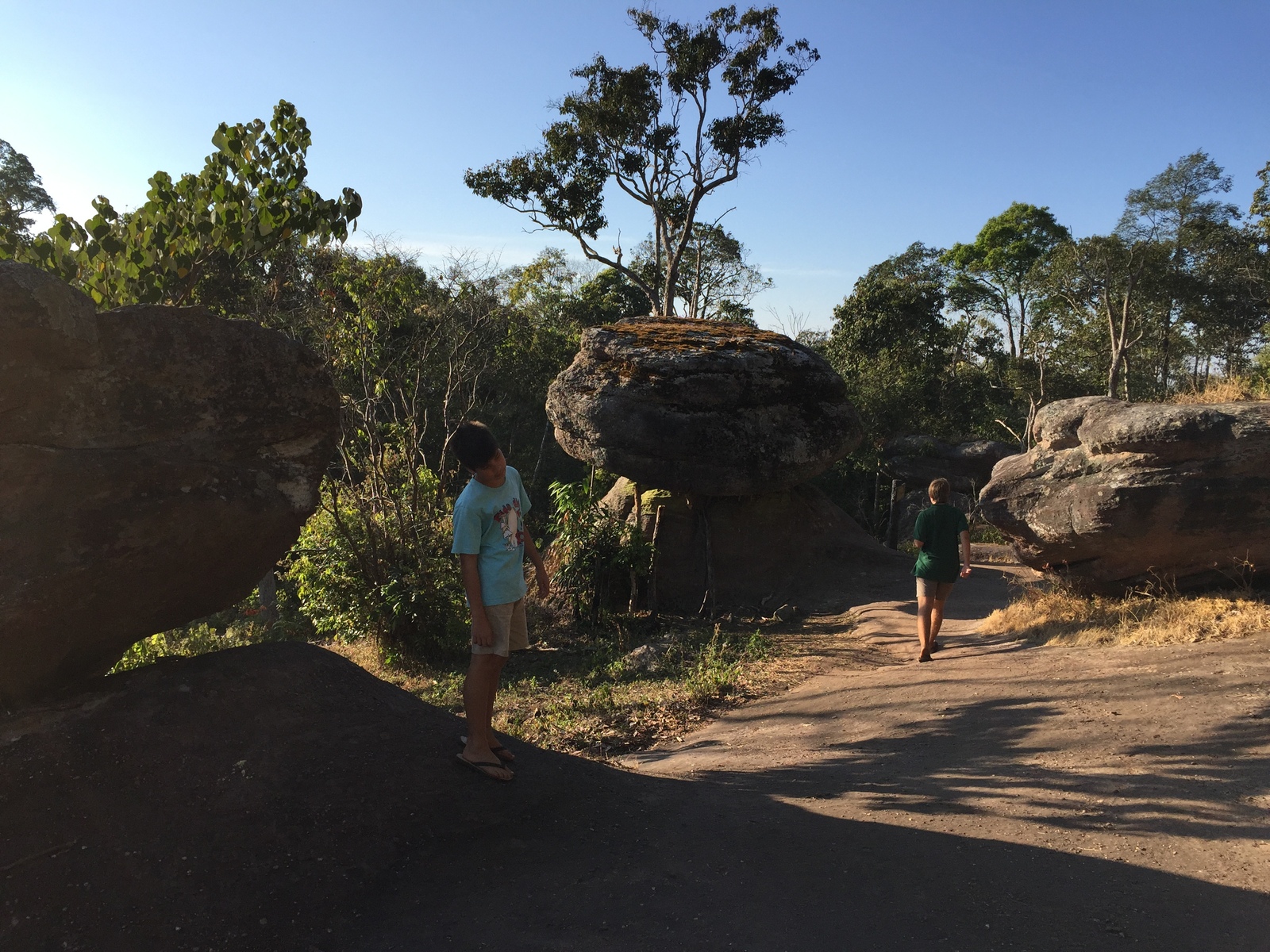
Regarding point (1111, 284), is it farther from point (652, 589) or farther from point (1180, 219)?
point (652, 589)

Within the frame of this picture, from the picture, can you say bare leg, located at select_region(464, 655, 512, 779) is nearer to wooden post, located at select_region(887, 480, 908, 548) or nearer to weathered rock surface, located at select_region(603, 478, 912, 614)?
weathered rock surface, located at select_region(603, 478, 912, 614)

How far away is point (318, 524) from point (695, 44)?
14712mm

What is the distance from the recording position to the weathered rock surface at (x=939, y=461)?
1955 cm

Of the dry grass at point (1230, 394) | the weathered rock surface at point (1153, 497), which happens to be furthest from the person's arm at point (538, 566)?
the dry grass at point (1230, 394)

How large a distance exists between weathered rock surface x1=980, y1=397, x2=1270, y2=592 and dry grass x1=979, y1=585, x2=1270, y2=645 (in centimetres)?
25

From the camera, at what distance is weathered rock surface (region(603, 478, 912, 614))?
11.9 m

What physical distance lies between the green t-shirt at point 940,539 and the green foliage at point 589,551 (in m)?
4.16

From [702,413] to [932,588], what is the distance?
14.2ft

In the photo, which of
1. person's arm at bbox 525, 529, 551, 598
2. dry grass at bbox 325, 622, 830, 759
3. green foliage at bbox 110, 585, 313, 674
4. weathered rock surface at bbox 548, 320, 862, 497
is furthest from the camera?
weathered rock surface at bbox 548, 320, 862, 497

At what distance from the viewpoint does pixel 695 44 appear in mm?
19562

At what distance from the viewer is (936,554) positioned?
7.73 m

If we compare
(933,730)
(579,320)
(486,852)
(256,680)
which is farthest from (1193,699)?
(579,320)

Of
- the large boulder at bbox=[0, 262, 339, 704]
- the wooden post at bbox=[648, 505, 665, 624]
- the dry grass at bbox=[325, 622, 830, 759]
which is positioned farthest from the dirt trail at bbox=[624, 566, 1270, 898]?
the wooden post at bbox=[648, 505, 665, 624]

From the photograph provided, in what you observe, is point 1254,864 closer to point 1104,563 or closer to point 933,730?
point 933,730
